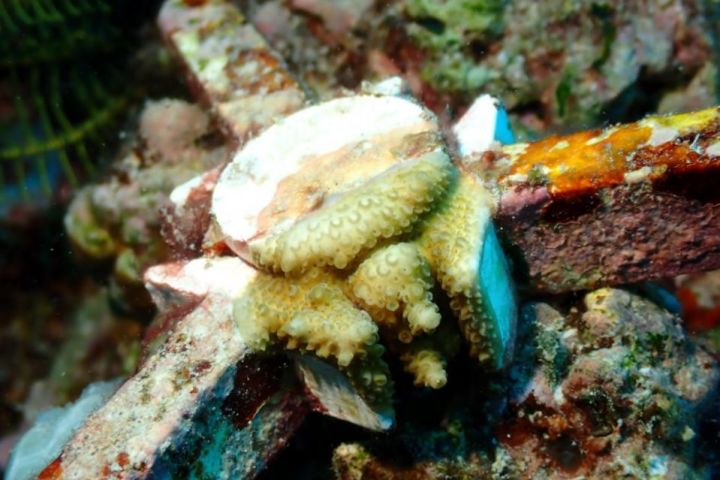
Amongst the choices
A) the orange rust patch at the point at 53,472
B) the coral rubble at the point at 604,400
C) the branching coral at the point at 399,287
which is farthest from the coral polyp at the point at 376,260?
the orange rust patch at the point at 53,472

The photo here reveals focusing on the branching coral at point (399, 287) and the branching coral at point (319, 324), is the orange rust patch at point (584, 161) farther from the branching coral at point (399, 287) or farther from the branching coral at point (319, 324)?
the branching coral at point (319, 324)

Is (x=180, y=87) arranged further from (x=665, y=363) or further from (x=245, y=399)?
(x=665, y=363)

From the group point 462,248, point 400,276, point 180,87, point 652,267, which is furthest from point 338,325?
point 180,87

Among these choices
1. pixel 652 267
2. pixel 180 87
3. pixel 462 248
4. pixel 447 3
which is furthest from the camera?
pixel 180 87

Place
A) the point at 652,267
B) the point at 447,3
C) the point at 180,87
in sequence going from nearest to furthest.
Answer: the point at 652,267 < the point at 447,3 < the point at 180,87

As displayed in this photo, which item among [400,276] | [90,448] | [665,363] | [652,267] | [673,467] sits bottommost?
[673,467]

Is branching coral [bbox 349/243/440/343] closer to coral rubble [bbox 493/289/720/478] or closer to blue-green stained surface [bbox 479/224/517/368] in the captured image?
blue-green stained surface [bbox 479/224/517/368]

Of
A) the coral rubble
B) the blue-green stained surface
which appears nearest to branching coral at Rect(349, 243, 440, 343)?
the blue-green stained surface

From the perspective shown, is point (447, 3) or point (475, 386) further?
point (447, 3)

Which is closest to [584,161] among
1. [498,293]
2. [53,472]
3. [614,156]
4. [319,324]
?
[614,156]
